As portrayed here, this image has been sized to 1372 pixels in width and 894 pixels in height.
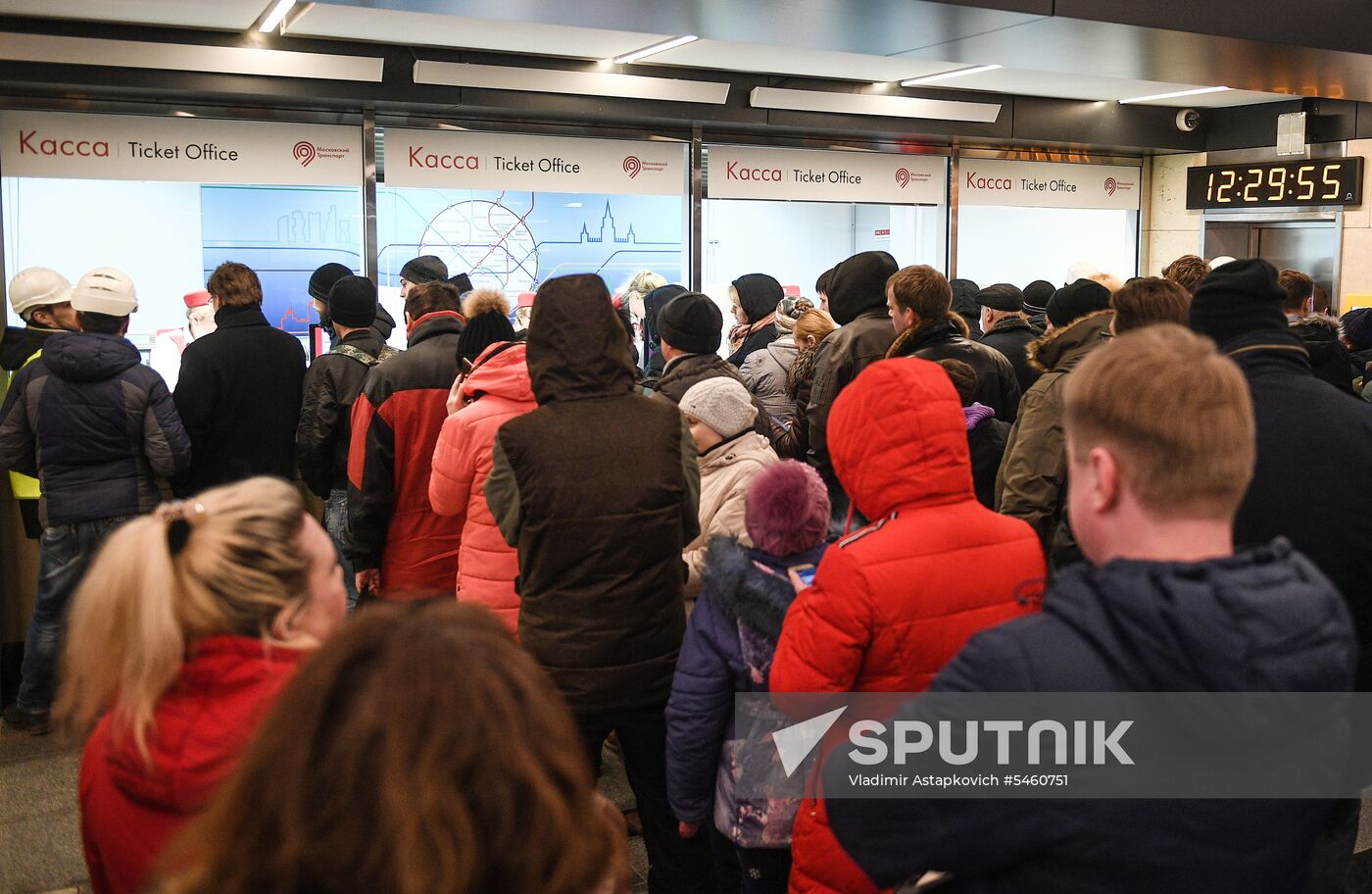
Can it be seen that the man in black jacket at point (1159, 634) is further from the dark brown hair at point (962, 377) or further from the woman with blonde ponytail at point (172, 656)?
the dark brown hair at point (962, 377)

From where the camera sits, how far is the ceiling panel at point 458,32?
6.00 metres

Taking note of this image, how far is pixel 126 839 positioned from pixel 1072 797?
1.14 m

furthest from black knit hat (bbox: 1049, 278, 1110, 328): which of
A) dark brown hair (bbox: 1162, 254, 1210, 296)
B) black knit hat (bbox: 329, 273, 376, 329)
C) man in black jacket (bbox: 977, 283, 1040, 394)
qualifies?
black knit hat (bbox: 329, 273, 376, 329)

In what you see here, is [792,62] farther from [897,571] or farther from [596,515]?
[897,571]

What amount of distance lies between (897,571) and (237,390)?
12.0ft

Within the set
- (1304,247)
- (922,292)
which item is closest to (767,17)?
(922,292)

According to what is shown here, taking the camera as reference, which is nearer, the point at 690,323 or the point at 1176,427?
the point at 1176,427

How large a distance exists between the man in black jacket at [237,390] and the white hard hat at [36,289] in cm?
53

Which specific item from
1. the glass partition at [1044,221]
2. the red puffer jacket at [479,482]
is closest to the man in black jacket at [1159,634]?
the red puffer jacket at [479,482]

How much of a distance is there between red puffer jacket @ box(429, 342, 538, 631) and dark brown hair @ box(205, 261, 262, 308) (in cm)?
209

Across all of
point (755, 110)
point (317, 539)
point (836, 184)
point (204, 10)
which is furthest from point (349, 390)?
point (836, 184)

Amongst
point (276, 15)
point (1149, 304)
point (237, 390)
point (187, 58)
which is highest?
point (276, 15)

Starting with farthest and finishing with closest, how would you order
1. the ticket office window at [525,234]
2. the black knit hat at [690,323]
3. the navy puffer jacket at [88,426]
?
the ticket office window at [525,234], the navy puffer jacket at [88,426], the black knit hat at [690,323]

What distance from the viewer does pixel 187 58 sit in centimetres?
636
